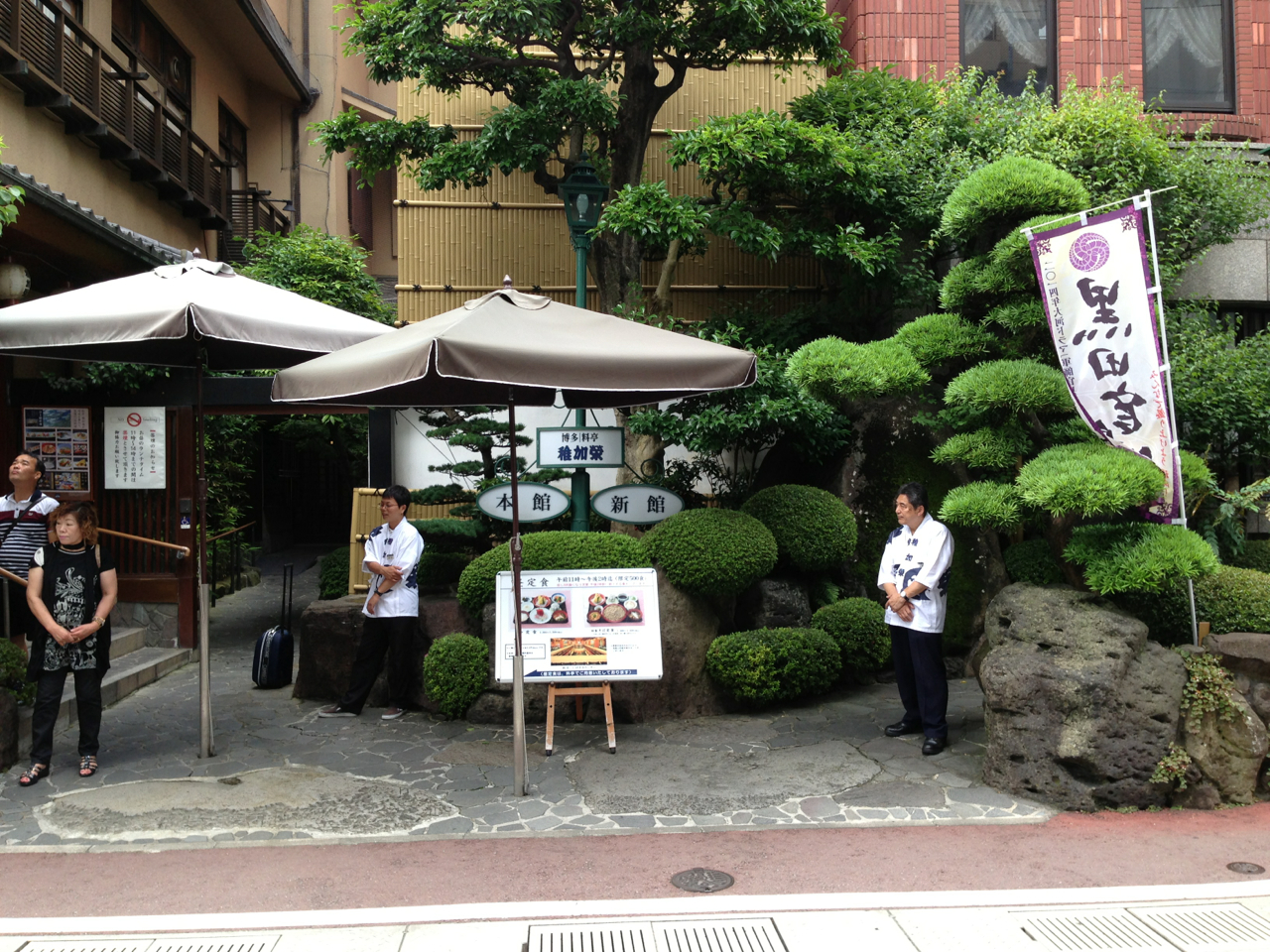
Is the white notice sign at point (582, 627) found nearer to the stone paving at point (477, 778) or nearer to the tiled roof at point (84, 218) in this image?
the stone paving at point (477, 778)

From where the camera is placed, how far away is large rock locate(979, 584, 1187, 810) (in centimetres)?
581

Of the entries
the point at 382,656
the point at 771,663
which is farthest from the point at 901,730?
the point at 382,656

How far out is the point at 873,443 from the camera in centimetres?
1016

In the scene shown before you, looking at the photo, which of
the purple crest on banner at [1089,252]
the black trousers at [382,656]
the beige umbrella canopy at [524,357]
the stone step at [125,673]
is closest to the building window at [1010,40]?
the purple crest on banner at [1089,252]

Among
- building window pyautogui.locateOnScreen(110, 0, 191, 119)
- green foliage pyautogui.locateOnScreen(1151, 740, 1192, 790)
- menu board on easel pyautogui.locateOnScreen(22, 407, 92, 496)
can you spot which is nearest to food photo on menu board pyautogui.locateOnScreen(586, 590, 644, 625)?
green foliage pyautogui.locateOnScreen(1151, 740, 1192, 790)

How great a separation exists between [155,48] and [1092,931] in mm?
17594

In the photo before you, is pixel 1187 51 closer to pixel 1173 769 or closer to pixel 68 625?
pixel 1173 769

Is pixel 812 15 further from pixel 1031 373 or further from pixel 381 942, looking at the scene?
pixel 381 942

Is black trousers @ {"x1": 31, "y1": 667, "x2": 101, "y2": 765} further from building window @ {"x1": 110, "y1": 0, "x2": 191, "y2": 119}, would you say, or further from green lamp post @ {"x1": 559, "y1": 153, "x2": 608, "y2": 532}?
building window @ {"x1": 110, "y1": 0, "x2": 191, "y2": 119}

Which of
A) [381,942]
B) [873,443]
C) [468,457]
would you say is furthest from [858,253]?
[381,942]

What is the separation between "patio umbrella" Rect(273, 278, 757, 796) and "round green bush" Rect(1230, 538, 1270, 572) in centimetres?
575

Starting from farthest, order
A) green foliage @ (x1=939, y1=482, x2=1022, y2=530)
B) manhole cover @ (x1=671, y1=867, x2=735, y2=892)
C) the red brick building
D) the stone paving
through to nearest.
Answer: the red brick building
green foliage @ (x1=939, y1=482, x2=1022, y2=530)
the stone paving
manhole cover @ (x1=671, y1=867, x2=735, y2=892)

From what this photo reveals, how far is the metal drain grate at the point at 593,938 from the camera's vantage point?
4.21 metres

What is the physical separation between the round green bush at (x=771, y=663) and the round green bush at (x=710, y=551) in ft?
1.50
